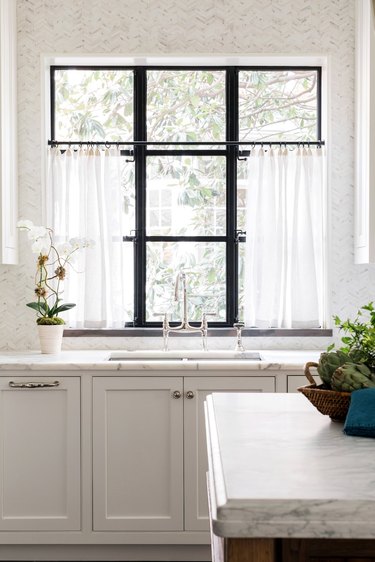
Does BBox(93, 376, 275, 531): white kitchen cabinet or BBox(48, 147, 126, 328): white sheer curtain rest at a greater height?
BBox(48, 147, 126, 328): white sheer curtain

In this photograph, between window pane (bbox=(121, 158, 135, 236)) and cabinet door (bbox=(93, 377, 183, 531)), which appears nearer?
cabinet door (bbox=(93, 377, 183, 531))

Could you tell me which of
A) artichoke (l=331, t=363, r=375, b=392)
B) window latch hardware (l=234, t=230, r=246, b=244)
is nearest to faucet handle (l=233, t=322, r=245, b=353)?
window latch hardware (l=234, t=230, r=246, b=244)

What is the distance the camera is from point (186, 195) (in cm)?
385

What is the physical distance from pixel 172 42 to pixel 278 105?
2.23ft

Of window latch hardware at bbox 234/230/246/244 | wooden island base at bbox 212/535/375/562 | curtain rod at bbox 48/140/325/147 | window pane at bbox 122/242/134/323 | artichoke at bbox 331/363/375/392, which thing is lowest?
wooden island base at bbox 212/535/375/562

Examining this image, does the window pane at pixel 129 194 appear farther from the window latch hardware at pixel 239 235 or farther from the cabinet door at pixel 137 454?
the cabinet door at pixel 137 454

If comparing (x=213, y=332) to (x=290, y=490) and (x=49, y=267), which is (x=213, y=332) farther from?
(x=290, y=490)

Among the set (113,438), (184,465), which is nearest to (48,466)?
(113,438)

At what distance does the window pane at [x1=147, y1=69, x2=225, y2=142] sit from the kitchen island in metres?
2.54

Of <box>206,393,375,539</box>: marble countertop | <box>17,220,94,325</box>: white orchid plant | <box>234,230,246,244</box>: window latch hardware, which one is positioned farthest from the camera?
<box>234,230,246,244</box>: window latch hardware

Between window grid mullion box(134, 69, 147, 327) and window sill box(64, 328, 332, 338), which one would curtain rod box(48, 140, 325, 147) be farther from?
window sill box(64, 328, 332, 338)

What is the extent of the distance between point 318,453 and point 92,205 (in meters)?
2.70

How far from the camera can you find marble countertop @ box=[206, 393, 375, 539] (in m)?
0.95

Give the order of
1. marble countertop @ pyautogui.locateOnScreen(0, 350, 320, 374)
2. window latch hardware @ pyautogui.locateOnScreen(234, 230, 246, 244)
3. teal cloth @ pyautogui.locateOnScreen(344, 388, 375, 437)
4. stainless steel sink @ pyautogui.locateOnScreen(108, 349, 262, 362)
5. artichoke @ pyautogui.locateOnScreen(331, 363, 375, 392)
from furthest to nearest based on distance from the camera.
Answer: window latch hardware @ pyautogui.locateOnScreen(234, 230, 246, 244) → stainless steel sink @ pyautogui.locateOnScreen(108, 349, 262, 362) → marble countertop @ pyautogui.locateOnScreen(0, 350, 320, 374) → artichoke @ pyautogui.locateOnScreen(331, 363, 375, 392) → teal cloth @ pyautogui.locateOnScreen(344, 388, 375, 437)
